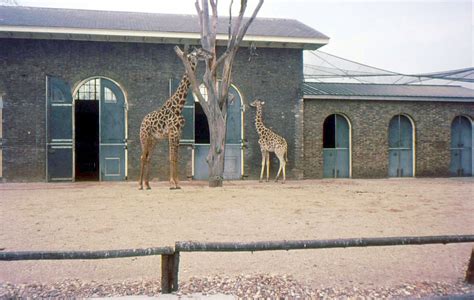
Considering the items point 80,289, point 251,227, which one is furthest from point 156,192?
point 80,289

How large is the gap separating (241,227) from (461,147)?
1344cm

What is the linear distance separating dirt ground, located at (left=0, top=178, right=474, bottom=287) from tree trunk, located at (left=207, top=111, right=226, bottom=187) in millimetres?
1135

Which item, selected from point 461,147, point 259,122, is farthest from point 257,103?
point 461,147

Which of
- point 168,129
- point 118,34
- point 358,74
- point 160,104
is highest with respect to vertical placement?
point 118,34

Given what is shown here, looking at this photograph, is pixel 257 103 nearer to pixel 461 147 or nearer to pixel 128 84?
pixel 128 84

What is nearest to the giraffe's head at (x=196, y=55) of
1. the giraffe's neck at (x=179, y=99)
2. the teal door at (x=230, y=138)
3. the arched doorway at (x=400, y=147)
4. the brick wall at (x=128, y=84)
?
the giraffe's neck at (x=179, y=99)

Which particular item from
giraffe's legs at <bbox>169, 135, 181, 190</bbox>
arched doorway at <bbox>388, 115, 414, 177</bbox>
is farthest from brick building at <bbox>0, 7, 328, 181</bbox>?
arched doorway at <bbox>388, 115, 414, 177</bbox>

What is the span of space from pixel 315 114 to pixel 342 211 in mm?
7583

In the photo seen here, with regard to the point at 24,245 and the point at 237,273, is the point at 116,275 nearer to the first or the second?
the point at 237,273

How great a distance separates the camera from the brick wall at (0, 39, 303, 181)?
12.9 metres

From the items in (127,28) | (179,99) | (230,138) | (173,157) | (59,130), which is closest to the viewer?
(173,157)

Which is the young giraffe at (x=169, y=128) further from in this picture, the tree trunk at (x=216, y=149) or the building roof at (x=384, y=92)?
the building roof at (x=384, y=92)

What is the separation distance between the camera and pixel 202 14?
12.0 m

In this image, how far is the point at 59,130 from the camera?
13.2 m
